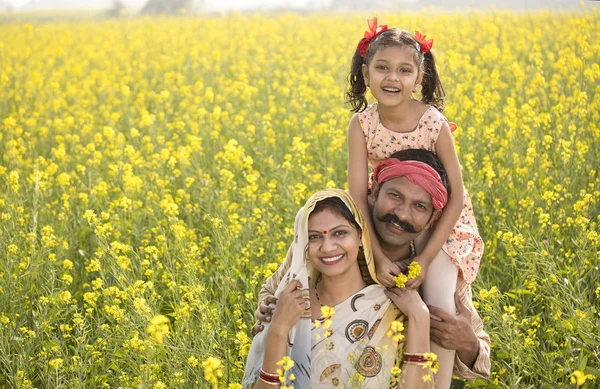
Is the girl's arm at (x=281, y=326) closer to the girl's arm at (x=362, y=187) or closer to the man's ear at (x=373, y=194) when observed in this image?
the girl's arm at (x=362, y=187)

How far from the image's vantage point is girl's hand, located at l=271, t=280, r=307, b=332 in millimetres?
2582

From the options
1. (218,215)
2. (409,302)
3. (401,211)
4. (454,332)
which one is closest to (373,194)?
(401,211)

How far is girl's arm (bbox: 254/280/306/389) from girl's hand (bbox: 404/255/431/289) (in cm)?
39

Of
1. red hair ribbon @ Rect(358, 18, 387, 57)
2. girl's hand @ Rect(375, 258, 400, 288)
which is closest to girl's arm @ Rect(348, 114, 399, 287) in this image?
girl's hand @ Rect(375, 258, 400, 288)

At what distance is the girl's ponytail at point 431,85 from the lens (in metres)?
3.12

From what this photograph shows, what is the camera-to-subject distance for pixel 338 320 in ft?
8.73

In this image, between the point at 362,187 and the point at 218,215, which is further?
the point at 218,215

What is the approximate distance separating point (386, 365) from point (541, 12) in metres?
9.59

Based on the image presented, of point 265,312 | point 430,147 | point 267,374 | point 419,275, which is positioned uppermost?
point 430,147

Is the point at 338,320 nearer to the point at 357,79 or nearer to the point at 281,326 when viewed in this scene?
the point at 281,326

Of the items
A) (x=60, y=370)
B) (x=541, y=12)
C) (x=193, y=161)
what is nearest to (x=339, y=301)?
(x=60, y=370)

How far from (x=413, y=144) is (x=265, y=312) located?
2.79ft

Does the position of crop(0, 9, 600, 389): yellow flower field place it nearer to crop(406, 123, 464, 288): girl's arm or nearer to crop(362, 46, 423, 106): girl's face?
crop(406, 123, 464, 288): girl's arm

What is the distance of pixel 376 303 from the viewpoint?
2701 millimetres
